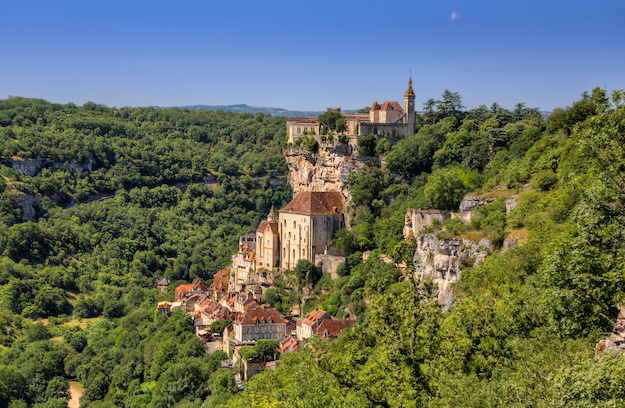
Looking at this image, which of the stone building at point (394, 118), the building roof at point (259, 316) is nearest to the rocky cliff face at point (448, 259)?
the building roof at point (259, 316)

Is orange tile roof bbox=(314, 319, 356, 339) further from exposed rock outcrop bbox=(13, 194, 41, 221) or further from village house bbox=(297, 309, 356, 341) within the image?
exposed rock outcrop bbox=(13, 194, 41, 221)

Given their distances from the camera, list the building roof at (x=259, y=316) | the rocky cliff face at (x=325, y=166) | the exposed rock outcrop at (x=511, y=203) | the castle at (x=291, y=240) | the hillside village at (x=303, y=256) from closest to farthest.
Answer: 1. the exposed rock outcrop at (x=511, y=203)
2. the hillside village at (x=303, y=256)
3. the building roof at (x=259, y=316)
4. the castle at (x=291, y=240)
5. the rocky cliff face at (x=325, y=166)

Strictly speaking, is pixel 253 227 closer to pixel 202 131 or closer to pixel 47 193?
pixel 47 193

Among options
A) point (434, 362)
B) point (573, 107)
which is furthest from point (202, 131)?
point (434, 362)

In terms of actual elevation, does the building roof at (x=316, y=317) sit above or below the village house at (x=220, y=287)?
above

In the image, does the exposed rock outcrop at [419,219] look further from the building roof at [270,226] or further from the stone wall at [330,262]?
the building roof at [270,226]

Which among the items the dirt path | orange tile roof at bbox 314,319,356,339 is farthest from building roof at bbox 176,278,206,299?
orange tile roof at bbox 314,319,356,339

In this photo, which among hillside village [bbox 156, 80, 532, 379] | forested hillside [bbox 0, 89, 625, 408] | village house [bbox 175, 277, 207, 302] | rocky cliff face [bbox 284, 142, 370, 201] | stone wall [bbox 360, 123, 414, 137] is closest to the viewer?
forested hillside [bbox 0, 89, 625, 408]
